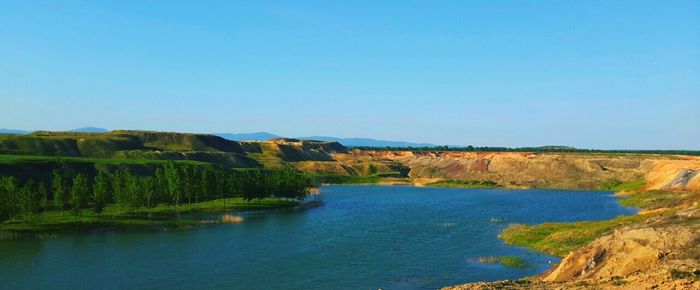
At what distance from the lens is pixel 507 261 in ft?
187

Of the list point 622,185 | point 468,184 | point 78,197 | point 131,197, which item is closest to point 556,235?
point 131,197

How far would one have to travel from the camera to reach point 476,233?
78938 mm

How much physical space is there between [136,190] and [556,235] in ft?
220

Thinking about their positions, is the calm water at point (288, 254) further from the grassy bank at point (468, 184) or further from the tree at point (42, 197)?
the grassy bank at point (468, 184)

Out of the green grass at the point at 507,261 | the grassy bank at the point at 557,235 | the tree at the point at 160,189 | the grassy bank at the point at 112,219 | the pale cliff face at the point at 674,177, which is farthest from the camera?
the pale cliff face at the point at 674,177

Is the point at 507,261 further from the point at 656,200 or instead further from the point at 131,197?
the point at 656,200

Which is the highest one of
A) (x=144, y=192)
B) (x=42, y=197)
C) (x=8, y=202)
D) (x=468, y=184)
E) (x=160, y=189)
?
(x=160, y=189)

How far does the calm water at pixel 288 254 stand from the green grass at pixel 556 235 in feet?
8.16

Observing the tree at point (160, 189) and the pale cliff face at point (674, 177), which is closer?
the tree at point (160, 189)

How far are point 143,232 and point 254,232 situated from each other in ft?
52.5

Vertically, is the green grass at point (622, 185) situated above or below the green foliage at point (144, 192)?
below

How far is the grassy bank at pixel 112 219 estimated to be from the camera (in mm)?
80375

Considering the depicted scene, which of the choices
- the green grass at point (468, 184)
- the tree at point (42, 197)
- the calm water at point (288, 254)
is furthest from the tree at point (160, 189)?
the green grass at point (468, 184)

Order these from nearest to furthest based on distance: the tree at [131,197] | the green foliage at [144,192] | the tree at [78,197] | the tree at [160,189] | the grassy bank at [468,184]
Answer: the green foliage at [144,192] < the tree at [78,197] < the tree at [131,197] < the tree at [160,189] < the grassy bank at [468,184]
